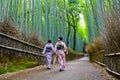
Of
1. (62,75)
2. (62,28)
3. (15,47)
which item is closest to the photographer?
(62,75)

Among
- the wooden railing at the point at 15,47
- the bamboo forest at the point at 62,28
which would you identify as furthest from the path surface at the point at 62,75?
the wooden railing at the point at 15,47

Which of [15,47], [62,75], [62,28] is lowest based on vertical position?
[62,75]

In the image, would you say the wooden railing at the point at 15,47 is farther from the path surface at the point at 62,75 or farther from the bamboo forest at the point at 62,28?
the path surface at the point at 62,75

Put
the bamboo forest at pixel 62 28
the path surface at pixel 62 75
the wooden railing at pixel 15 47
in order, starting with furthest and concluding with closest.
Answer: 1. the wooden railing at pixel 15 47
2. the path surface at pixel 62 75
3. the bamboo forest at pixel 62 28

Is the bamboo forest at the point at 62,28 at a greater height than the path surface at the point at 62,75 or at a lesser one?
greater

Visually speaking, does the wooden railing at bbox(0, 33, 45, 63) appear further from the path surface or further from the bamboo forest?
the path surface

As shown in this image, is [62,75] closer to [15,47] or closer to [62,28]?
→ [15,47]

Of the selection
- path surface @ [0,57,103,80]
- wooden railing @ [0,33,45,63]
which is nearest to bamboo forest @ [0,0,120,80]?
wooden railing @ [0,33,45,63]

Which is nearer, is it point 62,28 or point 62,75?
point 62,75

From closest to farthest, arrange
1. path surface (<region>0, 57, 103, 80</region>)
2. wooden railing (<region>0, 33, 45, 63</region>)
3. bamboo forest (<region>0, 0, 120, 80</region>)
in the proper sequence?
bamboo forest (<region>0, 0, 120, 80</region>) < path surface (<region>0, 57, 103, 80</region>) < wooden railing (<region>0, 33, 45, 63</region>)

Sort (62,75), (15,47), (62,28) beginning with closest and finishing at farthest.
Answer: (62,75)
(15,47)
(62,28)

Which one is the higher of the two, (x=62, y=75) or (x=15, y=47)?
(x=15, y=47)

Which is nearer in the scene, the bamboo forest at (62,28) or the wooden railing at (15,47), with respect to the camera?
the bamboo forest at (62,28)

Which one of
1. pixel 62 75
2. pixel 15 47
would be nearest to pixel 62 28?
pixel 15 47
